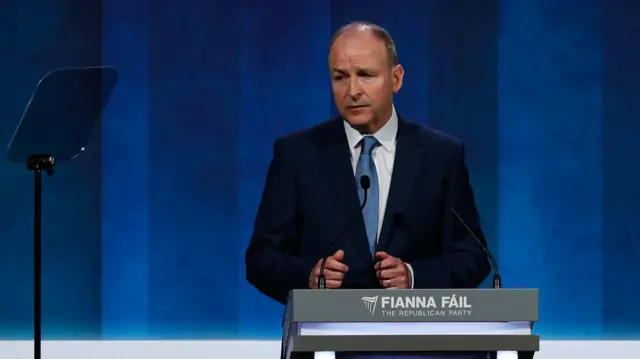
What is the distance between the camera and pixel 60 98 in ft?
11.9

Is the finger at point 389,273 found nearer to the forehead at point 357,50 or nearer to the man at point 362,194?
the man at point 362,194

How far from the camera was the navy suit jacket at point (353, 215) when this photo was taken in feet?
10.6

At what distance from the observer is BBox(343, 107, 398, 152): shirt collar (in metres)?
3.42

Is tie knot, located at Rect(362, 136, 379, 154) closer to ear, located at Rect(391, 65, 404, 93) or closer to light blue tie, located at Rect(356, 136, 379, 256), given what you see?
light blue tie, located at Rect(356, 136, 379, 256)

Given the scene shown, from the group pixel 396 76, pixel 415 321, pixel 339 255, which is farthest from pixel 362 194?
pixel 415 321

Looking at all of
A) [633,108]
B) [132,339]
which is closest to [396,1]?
[633,108]

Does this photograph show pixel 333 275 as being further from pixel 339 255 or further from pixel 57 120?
pixel 57 120

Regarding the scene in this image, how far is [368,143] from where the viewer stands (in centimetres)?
335

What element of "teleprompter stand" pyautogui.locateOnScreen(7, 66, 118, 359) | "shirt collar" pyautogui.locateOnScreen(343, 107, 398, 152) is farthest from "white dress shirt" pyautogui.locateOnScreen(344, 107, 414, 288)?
"teleprompter stand" pyautogui.locateOnScreen(7, 66, 118, 359)

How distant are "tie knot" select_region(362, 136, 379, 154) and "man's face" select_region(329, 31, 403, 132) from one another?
0.18ft

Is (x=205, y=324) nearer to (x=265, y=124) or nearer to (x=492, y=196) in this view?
(x=265, y=124)

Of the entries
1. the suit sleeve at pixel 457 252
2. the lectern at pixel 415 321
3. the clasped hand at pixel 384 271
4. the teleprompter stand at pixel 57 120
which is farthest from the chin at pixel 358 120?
the lectern at pixel 415 321

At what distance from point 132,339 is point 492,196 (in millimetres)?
1522

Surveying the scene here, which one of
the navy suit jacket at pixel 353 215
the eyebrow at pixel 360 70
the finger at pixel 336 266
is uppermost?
the eyebrow at pixel 360 70
